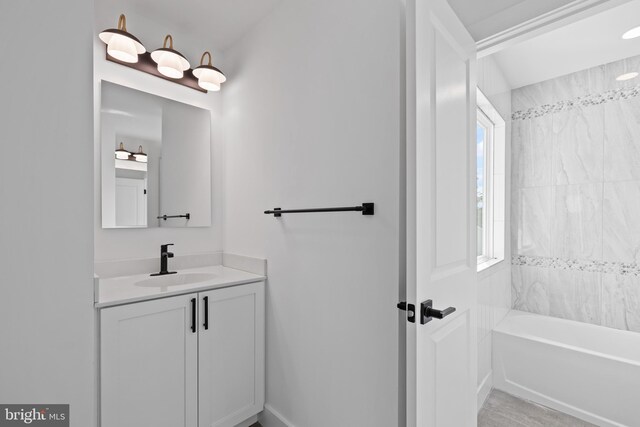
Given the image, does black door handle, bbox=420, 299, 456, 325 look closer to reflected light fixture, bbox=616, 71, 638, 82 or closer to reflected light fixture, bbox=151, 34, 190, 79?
reflected light fixture, bbox=151, 34, 190, 79

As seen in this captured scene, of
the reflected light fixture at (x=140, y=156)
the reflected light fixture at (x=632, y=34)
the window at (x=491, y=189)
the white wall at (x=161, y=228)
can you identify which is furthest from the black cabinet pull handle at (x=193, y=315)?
the reflected light fixture at (x=632, y=34)

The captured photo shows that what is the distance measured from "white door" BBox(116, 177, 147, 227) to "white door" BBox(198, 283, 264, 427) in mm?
766

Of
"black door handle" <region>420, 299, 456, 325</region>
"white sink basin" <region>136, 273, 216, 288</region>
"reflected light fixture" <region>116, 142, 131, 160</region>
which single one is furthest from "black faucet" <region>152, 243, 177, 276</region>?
"black door handle" <region>420, 299, 456, 325</region>

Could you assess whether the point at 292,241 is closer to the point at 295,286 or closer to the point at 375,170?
the point at 295,286

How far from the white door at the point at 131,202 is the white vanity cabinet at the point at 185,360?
2.40 ft

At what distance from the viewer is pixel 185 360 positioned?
1.45m

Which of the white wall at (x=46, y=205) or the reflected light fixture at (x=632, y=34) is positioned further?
the reflected light fixture at (x=632, y=34)

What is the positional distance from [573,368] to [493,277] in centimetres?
73

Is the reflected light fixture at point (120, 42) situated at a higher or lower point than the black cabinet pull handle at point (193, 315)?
higher

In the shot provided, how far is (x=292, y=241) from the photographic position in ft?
5.36

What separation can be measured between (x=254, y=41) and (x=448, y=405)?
7.58 feet

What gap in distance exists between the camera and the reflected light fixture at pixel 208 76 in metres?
1.96

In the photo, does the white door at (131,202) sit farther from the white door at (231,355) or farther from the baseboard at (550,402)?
the baseboard at (550,402)

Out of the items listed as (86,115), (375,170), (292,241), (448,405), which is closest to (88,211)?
(86,115)
